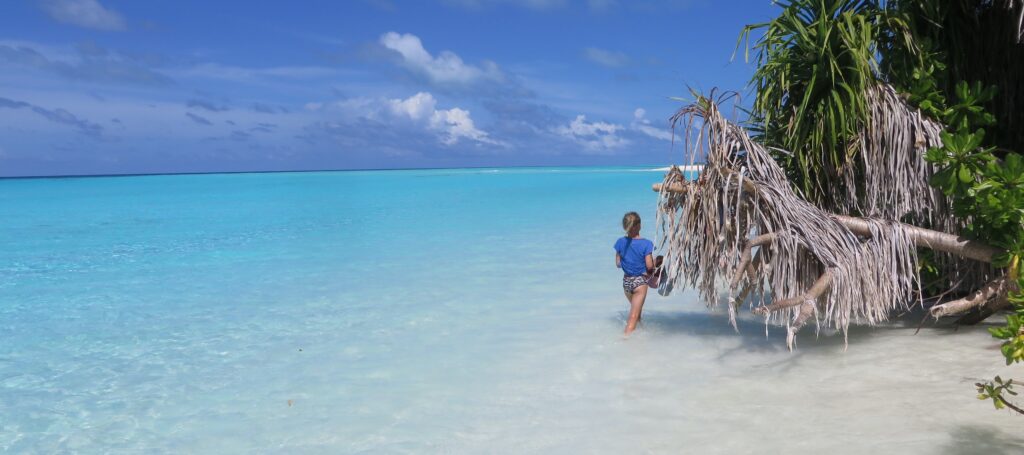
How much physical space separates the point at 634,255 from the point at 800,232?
5.46 feet

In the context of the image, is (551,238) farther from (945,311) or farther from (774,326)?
(945,311)

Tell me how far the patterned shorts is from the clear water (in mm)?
454

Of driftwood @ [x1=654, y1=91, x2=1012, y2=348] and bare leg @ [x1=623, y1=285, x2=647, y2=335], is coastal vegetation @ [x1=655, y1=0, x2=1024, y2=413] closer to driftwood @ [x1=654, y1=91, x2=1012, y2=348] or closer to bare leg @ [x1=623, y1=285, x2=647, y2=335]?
driftwood @ [x1=654, y1=91, x2=1012, y2=348]

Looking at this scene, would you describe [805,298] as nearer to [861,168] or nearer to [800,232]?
[800,232]

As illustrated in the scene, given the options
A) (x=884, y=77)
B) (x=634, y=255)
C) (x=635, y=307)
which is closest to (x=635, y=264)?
(x=634, y=255)

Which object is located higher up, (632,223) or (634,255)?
(632,223)

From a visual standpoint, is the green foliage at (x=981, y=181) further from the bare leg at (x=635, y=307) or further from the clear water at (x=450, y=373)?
the bare leg at (x=635, y=307)

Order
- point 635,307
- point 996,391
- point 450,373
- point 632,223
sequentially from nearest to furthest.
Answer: point 996,391 < point 450,373 < point 632,223 < point 635,307

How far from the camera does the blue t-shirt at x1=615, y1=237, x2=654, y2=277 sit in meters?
6.77

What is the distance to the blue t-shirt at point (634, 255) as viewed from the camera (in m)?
6.77

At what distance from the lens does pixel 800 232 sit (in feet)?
18.1

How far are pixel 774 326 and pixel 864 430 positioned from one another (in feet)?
8.60

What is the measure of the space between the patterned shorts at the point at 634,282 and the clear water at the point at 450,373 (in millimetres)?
454

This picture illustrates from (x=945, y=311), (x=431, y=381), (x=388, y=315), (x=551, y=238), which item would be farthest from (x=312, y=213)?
(x=945, y=311)
